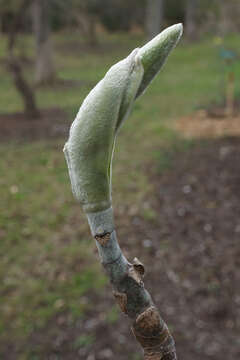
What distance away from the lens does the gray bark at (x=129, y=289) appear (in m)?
0.54

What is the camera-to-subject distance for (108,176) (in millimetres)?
540

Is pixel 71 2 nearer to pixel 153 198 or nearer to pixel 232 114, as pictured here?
pixel 232 114

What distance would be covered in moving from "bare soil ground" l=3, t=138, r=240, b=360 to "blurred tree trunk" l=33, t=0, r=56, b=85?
772cm

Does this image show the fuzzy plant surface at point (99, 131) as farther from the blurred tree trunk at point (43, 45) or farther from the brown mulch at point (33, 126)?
the blurred tree trunk at point (43, 45)

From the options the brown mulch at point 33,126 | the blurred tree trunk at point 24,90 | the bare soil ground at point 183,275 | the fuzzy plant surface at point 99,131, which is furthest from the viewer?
the blurred tree trunk at point 24,90

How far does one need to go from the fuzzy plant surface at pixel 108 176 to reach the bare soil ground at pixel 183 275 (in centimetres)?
263

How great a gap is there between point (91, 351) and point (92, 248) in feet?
3.63

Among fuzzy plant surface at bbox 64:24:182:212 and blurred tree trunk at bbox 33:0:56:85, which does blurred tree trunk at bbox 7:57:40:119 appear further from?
fuzzy plant surface at bbox 64:24:182:212

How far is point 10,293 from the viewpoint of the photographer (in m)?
3.57

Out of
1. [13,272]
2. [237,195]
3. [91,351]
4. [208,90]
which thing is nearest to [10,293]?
[13,272]

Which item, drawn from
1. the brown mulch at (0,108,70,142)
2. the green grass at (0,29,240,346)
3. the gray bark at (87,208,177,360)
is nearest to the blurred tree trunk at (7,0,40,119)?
the brown mulch at (0,108,70,142)

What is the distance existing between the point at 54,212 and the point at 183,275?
1.56 metres

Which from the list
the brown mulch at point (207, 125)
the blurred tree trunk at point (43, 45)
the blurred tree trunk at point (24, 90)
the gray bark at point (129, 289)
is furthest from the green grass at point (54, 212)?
the gray bark at point (129, 289)

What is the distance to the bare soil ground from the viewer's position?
3.08 m
